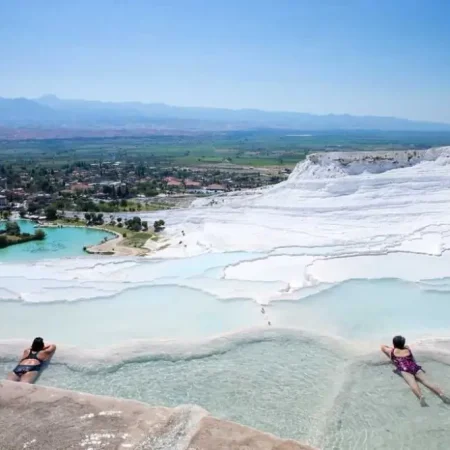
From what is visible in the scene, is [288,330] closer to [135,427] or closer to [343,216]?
[135,427]

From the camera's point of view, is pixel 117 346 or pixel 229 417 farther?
pixel 117 346

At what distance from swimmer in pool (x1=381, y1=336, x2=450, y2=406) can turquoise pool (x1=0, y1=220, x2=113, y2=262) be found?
1496cm

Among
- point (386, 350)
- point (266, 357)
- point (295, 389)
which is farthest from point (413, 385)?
point (266, 357)

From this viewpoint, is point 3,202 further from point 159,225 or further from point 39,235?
point 159,225

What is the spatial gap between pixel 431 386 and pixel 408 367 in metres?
0.53

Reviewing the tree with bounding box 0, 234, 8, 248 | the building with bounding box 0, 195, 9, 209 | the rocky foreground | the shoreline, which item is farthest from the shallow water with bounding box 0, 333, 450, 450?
the building with bounding box 0, 195, 9, 209

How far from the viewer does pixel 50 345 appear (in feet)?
27.9

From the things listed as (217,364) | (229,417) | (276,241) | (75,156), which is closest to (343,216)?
(276,241)

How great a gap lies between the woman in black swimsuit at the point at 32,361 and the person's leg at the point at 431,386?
19.1 ft

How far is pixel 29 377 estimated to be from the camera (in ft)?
25.4

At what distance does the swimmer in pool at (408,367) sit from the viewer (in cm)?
716

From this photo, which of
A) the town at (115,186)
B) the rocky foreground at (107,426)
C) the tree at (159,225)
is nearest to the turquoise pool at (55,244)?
the tree at (159,225)

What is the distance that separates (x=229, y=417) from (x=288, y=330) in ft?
9.61

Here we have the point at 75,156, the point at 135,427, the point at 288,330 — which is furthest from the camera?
the point at 75,156
